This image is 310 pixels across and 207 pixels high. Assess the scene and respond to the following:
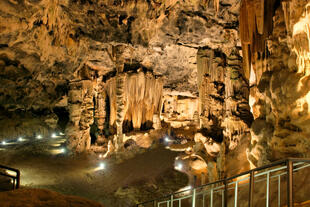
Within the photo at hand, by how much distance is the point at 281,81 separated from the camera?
153 inches

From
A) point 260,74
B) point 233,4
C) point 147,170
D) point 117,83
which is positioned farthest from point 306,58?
point 117,83

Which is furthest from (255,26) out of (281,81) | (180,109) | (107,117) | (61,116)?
(61,116)

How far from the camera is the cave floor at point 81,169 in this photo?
8.42 m

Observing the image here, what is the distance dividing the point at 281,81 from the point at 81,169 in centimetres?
1002

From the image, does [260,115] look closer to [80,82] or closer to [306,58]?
[306,58]

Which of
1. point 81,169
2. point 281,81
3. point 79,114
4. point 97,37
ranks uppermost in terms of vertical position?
point 97,37

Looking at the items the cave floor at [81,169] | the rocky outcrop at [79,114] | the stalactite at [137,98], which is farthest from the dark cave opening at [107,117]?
the cave floor at [81,169]

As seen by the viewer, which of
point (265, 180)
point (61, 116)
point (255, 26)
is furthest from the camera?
point (61, 116)

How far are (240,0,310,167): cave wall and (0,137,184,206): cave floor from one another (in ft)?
19.0

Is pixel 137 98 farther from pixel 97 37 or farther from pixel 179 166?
pixel 179 166

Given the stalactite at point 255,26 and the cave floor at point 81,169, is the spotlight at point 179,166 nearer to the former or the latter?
the cave floor at point 81,169

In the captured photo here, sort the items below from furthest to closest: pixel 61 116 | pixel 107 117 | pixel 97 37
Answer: pixel 61 116
pixel 107 117
pixel 97 37

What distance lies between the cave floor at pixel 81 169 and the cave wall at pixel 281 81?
5.80m

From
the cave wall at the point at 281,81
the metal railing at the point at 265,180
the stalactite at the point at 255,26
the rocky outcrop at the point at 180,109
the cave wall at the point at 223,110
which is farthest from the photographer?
the rocky outcrop at the point at 180,109
